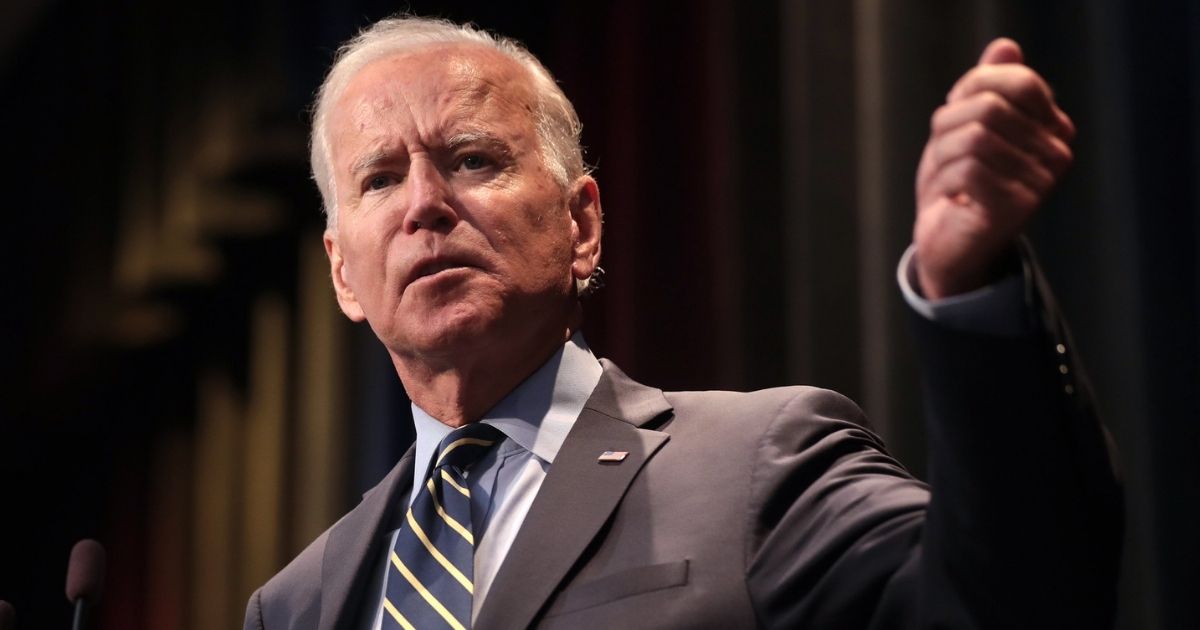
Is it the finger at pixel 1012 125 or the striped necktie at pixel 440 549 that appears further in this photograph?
the striped necktie at pixel 440 549

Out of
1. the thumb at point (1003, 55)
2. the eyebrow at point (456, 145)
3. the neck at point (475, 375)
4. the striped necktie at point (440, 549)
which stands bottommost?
the striped necktie at point (440, 549)

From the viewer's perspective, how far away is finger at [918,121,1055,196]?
0.91 meters

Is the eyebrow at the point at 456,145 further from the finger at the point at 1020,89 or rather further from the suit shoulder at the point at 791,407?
the finger at the point at 1020,89

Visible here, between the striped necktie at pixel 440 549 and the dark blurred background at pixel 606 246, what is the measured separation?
95 centimetres

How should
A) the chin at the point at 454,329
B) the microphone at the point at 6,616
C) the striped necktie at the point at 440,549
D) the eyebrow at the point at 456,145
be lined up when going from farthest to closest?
the eyebrow at the point at 456,145, the chin at the point at 454,329, the microphone at the point at 6,616, the striped necktie at the point at 440,549

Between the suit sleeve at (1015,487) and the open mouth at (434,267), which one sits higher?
the open mouth at (434,267)

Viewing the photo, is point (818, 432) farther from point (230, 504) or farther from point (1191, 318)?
point (230, 504)

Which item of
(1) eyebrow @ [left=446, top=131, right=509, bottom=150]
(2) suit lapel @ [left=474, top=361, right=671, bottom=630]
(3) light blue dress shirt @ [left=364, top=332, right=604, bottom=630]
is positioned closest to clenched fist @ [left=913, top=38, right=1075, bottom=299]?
(2) suit lapel @ [left=474, top=361, right=671, bottom=630]

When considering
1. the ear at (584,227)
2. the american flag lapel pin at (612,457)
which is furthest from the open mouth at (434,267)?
the american flag lapel pin at (612,457)

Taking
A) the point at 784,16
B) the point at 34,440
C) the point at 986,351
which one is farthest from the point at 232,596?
the point at 986,351

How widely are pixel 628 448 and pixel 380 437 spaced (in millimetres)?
2115

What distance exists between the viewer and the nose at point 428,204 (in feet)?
5.59

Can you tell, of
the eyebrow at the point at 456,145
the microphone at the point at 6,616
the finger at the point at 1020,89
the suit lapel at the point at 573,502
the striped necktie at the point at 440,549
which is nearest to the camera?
the finger at the point at 1020,89

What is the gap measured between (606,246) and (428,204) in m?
1.29
